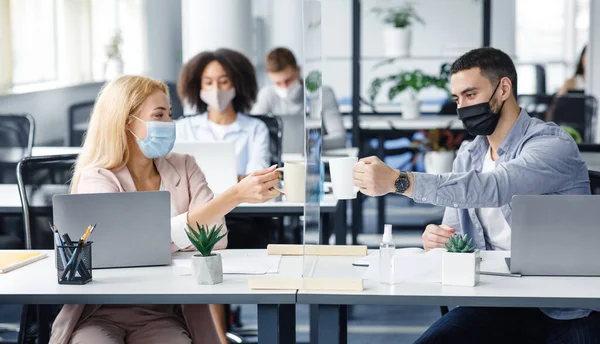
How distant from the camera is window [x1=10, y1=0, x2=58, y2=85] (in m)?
5.86

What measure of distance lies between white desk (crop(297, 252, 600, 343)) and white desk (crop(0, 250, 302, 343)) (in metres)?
0.09

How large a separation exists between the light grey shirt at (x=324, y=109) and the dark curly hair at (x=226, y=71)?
3.29ft

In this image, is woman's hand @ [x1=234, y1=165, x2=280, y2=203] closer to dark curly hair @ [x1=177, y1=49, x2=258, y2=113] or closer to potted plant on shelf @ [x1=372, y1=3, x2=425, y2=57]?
dark curly hair @ [x1=177, y1=49, x2=258, y2=113]

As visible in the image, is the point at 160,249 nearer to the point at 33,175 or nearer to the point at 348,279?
the point at 348,279

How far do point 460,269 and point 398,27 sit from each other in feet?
16.5

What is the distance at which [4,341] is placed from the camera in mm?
3543

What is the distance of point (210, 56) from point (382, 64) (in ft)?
9.13

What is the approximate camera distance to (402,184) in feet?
7.30

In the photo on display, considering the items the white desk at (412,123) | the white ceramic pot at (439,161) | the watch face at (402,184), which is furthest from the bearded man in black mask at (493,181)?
the white desk at (412,123)

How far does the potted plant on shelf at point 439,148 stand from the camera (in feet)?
17.8

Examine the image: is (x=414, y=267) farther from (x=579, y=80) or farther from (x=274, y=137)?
(x=579, y=80)

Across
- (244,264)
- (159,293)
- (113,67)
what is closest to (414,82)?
(113,67)

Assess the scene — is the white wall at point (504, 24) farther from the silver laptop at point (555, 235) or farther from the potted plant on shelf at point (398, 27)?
the silver laptop at point (555, 235)

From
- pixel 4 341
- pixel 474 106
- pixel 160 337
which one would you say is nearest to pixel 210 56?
pixel 4 341
